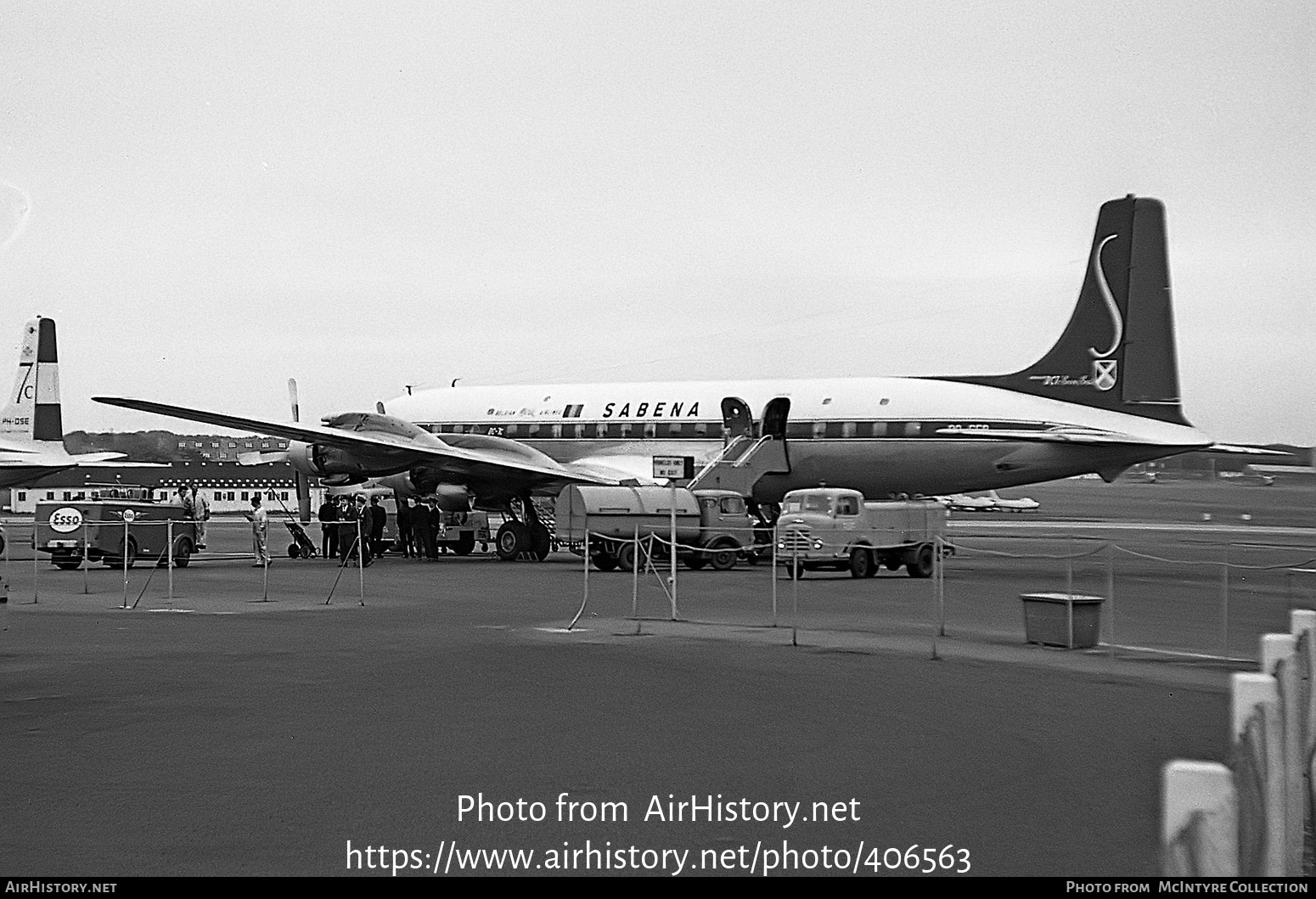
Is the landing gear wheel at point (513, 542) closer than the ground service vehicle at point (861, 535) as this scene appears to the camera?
No

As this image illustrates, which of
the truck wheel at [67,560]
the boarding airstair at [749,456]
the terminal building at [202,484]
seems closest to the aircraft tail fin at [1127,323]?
the boarding airstair at [749,456]

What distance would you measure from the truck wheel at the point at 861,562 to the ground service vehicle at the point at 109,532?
43.6ft

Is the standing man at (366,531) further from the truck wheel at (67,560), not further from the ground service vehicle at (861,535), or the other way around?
the ground service vehicle at (861,535)

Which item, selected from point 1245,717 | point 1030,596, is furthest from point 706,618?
point 1245,717

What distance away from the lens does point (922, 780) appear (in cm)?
848

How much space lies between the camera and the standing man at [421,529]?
3419 centimetres

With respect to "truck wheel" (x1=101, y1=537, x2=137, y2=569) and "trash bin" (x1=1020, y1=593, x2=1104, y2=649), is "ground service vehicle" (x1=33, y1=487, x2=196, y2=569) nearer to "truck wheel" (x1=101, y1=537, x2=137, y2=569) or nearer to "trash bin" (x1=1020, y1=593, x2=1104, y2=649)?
"truck wheel" (x1=101, y1=537, x2=137, y2=569)

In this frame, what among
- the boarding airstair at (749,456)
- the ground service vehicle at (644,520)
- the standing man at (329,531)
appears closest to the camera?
the ground service vehicle at (644,520)

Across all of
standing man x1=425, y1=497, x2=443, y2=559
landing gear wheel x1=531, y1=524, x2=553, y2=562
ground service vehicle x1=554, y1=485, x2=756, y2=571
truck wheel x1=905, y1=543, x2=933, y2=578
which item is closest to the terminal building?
standing man x1=425, y1=497, x2=443, y2=559

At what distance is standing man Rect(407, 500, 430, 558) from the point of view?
34.2 metres

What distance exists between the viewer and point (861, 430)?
33188 mm

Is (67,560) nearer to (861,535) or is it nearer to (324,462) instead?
(324,462)

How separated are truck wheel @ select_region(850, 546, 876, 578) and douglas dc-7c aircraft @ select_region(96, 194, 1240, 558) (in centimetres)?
524

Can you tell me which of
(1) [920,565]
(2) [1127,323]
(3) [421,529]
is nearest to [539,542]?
(3) [421,529]
